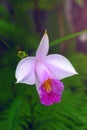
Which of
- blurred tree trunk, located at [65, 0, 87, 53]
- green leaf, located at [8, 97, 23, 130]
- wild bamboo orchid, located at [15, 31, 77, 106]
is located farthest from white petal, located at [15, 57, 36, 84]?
blurred tree trunk, located at [65, 0, 87, 53]

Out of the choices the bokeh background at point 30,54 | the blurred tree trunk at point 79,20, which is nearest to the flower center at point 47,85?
the bokeh background at point 30,54

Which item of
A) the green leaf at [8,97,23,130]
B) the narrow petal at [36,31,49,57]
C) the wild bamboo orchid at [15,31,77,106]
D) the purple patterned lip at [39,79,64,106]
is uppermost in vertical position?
the narrow petal at [36,31,49,57]

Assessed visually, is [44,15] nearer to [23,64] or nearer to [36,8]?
[36,8]

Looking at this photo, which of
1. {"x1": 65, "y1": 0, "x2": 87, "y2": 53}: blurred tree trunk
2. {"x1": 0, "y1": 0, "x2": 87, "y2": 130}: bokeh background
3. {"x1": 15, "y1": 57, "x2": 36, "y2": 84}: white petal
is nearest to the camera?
{"x1": 15, "y1": 57, "x2": 36, "y2": 84}: white petal

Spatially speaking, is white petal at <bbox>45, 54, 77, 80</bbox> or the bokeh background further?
the bokeh background

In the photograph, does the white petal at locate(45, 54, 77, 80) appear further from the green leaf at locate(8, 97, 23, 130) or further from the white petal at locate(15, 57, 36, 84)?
the green leaf at locate(8, 97, 23, 130)

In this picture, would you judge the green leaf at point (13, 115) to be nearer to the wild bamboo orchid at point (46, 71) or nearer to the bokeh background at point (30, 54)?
the bokeh background at point (30, 54)

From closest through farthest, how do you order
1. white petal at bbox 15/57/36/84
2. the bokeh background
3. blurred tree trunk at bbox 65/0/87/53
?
white petal at bbox 15/57/36/84, the bokeh background, blurred tree trunk at bbox 65/0/87/53
